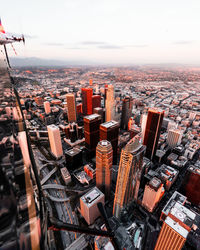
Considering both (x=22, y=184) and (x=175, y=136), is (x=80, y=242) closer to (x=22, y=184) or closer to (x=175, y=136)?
(x=22, y=184)

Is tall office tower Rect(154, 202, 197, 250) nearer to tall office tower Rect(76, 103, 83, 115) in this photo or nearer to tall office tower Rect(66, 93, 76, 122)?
tall office tower Rect(66, 93, 76, 122)

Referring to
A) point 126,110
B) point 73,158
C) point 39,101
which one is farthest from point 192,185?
point 39,101

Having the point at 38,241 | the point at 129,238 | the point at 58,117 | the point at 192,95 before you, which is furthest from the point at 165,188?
the point at 192,95

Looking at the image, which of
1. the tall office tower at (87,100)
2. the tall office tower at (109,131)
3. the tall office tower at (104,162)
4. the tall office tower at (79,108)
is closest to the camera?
the tall office tower at (104,162)

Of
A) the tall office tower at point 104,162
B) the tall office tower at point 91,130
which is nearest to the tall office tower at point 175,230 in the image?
the tall office tower at point 104,162

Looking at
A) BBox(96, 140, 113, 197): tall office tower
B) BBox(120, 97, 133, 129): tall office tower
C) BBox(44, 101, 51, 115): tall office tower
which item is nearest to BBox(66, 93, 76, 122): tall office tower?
BBox(44, 101, 51, 115): tall office tower

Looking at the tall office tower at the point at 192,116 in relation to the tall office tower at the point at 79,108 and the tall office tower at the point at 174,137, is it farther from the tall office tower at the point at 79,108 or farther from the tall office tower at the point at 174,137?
the tall office tower at the point at 79,108

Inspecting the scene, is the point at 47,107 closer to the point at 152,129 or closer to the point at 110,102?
the point at 110,102
